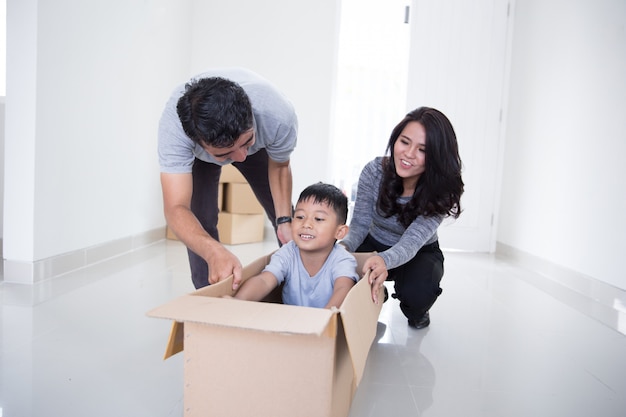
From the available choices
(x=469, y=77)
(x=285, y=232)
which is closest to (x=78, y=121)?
(x=285, y=232)

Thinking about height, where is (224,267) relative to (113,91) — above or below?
below

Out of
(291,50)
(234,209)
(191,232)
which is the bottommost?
(234,209)

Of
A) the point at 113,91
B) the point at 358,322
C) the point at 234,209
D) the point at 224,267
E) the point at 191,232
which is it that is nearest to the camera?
the point at 358,322

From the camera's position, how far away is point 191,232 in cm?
132

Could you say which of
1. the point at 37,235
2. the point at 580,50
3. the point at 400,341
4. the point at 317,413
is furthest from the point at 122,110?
the point at 580,50

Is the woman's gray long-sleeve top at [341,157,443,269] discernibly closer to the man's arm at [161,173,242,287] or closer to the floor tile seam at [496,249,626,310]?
the man's arm at [161,173,242,287]

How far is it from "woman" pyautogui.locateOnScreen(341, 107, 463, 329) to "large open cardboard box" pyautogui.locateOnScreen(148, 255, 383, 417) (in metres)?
0.52

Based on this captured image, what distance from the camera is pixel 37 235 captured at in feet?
7.32

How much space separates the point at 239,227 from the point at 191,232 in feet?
8.54

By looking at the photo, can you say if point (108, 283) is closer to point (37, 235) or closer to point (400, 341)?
point (37, 235)

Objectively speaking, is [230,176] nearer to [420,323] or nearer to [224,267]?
[420,323]

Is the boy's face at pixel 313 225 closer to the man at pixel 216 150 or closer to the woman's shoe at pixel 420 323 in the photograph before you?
the man at pixel 216 150

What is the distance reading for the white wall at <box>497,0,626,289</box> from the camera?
252 centimetres

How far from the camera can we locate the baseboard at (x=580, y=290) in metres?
2.27
